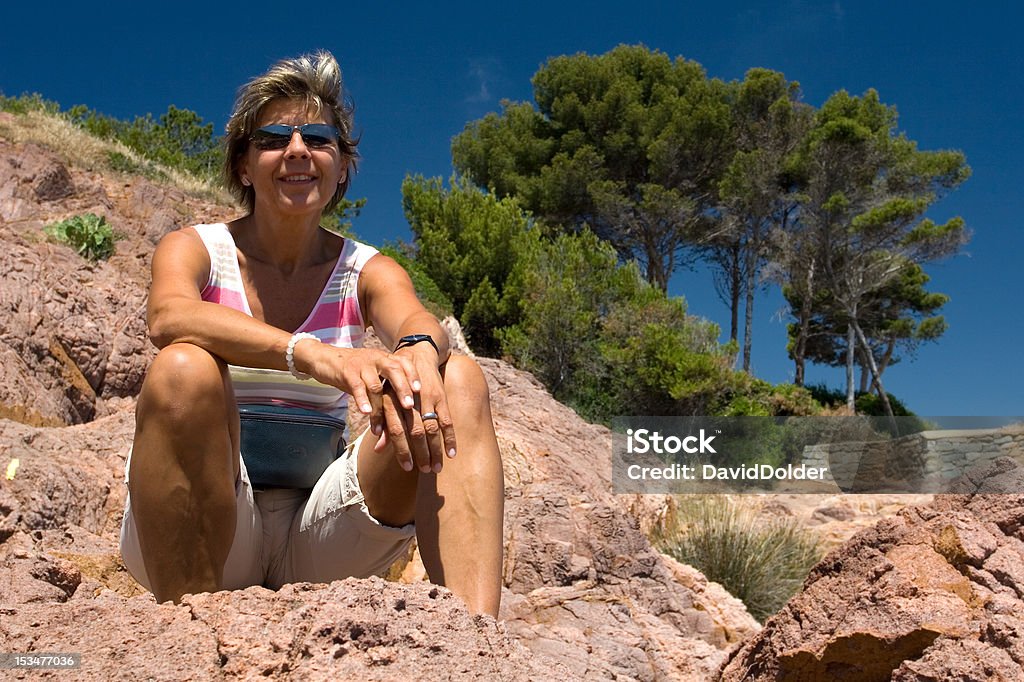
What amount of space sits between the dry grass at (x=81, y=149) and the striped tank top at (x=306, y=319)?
8.86m

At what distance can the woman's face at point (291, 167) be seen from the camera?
2102 millimetres

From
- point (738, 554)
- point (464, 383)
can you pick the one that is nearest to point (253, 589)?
point (464, 383)

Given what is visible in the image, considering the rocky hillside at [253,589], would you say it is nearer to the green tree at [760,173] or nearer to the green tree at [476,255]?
the green tree at [476,255]

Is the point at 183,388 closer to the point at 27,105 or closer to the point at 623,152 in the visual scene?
the point at 27,105

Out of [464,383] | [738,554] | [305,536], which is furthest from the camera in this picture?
[738,554]

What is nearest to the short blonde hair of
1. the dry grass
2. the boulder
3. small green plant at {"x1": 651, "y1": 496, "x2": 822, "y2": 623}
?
the boulder

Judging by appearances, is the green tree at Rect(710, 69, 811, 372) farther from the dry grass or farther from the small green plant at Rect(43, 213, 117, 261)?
the small green plant at Rect(43, 213, 117, 261)

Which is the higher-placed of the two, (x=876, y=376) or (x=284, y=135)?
(x=876, y=376)

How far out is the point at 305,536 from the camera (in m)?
1.97

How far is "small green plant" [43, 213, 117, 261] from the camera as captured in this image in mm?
7051

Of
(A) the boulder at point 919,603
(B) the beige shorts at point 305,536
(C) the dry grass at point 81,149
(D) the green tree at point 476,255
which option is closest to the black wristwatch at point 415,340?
(B) the beige shorts at point 305,536

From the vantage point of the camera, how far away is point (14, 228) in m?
7.34

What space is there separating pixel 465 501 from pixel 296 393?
21.5 inches

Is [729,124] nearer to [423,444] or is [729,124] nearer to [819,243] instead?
[819,243]
